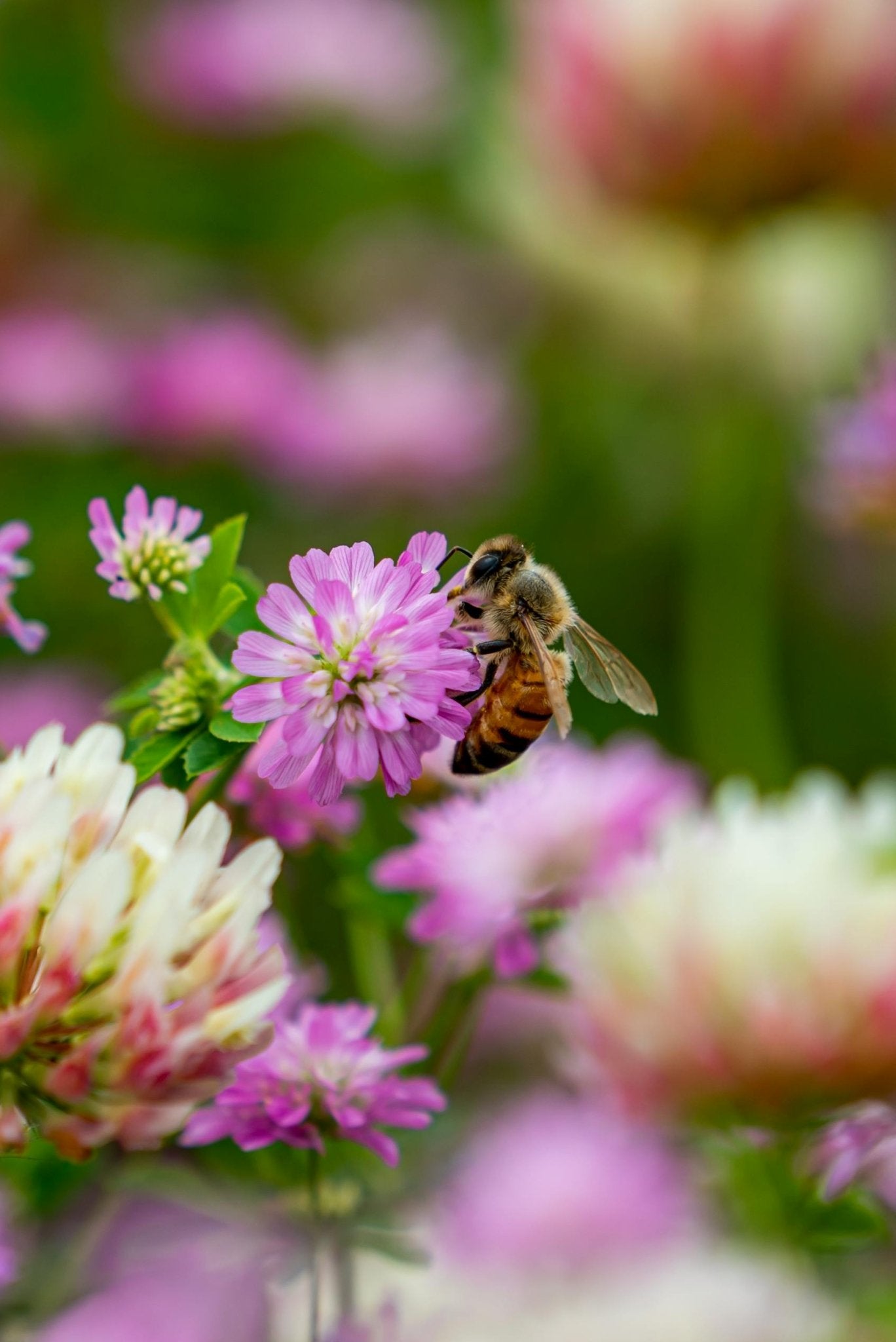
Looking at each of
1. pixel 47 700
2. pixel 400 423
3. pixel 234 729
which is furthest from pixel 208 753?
pixel 400 423

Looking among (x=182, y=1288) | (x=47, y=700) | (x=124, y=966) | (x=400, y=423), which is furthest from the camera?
(x=400, y=423)

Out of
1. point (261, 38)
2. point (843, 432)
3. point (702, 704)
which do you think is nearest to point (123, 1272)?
point (843, 432)

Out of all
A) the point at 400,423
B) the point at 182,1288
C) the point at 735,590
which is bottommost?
the point at 182,1288

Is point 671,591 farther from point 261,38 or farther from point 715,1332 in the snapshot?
point 715,1332

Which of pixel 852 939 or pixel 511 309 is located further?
pixel 511 309

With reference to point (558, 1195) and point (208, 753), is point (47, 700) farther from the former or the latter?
point (208, 753)

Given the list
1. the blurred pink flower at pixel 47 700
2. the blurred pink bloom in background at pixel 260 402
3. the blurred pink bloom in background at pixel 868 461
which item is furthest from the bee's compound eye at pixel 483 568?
the blurred pink bloom in background at pixel 260 402
